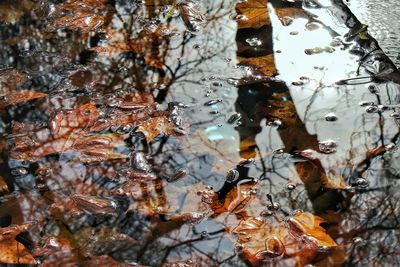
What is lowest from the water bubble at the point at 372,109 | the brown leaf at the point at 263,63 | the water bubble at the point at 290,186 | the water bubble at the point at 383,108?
the water bubble at the point at 290,186

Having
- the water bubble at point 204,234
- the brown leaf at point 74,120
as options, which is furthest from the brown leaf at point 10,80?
the water bubble at point 204,234

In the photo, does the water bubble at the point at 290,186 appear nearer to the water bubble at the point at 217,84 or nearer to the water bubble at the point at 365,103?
the water bubble at the point at 365,103

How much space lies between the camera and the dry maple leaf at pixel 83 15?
299cm

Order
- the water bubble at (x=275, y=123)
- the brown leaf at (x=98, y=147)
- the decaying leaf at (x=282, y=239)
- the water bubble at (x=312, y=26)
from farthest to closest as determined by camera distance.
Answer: the water bubble at (x=312, y=26) < the water bubble at (x=275, y=123) < the brown leaf at (x=98, y=147) < the decaying leaf at (x=282, y=239)

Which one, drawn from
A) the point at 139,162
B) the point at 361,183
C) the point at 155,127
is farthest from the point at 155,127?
the point at 361,183

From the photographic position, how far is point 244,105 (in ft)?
7.54

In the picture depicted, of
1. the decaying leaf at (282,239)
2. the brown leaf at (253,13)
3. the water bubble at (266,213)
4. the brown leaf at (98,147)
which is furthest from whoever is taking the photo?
the brown leaf at (253,13)

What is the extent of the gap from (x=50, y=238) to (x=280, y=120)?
3.47ft

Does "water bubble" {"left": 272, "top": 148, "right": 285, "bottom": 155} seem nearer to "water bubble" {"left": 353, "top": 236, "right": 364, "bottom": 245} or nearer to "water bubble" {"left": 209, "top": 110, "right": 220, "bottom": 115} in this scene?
"water bubble" {"left": 209, "top": 110, "right": 220, "bottom": 115}

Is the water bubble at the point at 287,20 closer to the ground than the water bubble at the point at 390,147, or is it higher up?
higher up

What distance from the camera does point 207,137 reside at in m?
2.13

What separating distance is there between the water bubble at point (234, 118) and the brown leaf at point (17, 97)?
0.90m

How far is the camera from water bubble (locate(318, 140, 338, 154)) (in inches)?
79.7

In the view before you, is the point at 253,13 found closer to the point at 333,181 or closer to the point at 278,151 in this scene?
the point at 278,151
